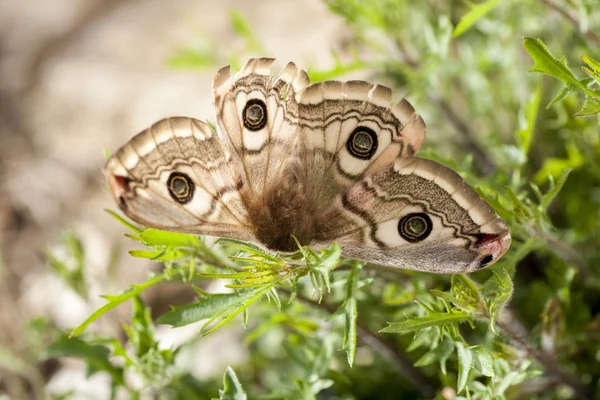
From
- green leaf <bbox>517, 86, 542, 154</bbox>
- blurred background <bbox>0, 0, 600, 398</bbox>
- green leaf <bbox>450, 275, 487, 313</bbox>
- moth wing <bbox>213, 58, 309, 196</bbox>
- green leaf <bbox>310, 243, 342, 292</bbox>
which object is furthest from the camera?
blurred background <bbox>0, 0, 600, 398</bbox>

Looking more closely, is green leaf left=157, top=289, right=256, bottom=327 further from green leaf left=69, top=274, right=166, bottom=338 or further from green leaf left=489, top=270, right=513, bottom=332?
green leaf left=489, top=270, right=513, bottom=332

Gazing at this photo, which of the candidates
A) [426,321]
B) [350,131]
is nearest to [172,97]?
[350,131]

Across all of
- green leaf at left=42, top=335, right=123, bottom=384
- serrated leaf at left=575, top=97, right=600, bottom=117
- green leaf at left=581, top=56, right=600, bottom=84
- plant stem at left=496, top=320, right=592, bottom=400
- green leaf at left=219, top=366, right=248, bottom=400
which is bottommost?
green leaf at left=42, top=335, right=123, bottom=384

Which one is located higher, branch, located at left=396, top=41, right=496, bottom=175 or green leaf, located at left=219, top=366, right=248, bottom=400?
branch, located at left=396, top=41, right=496, bottom=175

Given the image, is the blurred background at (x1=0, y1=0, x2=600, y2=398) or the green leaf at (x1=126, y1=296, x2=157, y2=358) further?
the blurred background at (x1=0, y1=0, x2=600, y2=398)

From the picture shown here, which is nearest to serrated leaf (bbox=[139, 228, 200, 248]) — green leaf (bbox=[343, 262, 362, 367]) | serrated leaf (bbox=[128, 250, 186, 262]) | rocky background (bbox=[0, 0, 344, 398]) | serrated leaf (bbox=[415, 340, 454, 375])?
serrated leaf (bbox=[128, 250, 186, 262])

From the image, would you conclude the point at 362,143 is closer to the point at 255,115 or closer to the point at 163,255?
the point at 255,115

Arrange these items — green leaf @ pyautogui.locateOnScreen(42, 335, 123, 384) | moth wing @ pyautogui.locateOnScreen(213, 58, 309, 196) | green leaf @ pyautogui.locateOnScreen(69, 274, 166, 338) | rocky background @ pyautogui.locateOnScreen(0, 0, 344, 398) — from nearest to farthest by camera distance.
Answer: green leaf @ pyautogui.locateOnScreen(69, 274, 166, 338) → moth wing @ pyautogui.locateOnScreen(213, 58, 309, 196) → green leaf @ pyautogui.locateOnScreen(42, 335, 123, 384) → rocky background @ pyautogui.locateOnScreen(0, 0, 344, 398)
